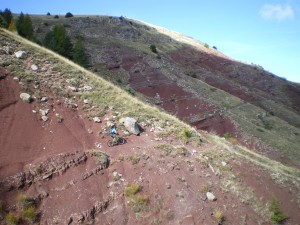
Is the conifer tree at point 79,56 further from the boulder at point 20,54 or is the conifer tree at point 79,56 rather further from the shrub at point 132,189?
the shrub at point 132,189

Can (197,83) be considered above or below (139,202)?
above

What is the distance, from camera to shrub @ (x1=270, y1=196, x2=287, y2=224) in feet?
60.3

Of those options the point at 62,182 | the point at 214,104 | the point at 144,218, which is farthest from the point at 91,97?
the point at 214,104

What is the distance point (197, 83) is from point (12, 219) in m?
43.7

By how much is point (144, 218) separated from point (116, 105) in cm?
936

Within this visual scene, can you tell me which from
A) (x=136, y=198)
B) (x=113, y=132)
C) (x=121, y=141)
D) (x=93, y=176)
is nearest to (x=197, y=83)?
(x=113, y=132)

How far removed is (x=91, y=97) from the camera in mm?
22953

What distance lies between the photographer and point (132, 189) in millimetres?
16875

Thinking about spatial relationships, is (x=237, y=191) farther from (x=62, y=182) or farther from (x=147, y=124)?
(x=62, y=182)

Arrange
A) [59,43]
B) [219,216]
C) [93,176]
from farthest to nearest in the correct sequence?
[59,43] → [93,176] → [219,216]

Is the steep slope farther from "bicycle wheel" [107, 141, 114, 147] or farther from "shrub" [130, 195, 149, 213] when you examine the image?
"shrub" [130, 195, 149, 213]

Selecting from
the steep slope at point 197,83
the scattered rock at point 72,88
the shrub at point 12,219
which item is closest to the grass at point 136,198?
the shrub at point 12,219

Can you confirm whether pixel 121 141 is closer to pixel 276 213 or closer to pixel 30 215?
pixel 30 215

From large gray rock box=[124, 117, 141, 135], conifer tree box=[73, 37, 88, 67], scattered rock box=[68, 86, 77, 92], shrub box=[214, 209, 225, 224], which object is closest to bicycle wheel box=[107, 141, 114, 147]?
large gray rock box=[124, 117, 141, 135]
